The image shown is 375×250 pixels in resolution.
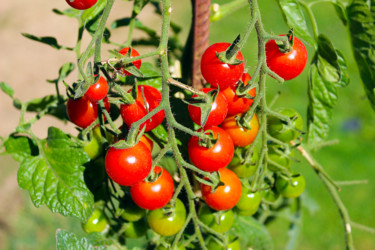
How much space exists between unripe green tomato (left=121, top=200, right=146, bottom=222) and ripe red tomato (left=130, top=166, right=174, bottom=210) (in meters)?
0.08

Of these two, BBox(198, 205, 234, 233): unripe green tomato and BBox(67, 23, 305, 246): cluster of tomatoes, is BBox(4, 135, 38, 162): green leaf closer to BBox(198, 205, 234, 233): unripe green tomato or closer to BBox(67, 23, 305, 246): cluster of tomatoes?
BBox(67, 23, 305, 246): cluster of tomatoes

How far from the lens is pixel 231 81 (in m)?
0.72

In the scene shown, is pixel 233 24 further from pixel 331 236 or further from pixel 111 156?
pixel 111 156

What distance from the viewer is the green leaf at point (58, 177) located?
799mm

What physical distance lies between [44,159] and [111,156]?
0.74 ft

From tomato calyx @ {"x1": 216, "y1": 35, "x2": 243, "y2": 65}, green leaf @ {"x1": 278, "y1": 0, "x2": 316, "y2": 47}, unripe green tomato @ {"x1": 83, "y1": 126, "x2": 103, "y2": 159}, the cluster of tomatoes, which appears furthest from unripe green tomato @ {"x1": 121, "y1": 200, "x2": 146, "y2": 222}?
green leaf @ {"x1": 278, "y1": 0, "x2": 316, "y2": 47}

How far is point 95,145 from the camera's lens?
0.82 meters

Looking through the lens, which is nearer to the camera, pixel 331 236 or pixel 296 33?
pixel 296 33

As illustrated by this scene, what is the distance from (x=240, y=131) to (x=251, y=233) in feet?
1.19

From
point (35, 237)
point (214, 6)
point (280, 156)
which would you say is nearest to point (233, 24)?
point (35, 237)

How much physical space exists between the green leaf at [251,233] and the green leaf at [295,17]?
443 mm

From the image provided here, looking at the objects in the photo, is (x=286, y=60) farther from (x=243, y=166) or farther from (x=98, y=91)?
(x=98, y=91)

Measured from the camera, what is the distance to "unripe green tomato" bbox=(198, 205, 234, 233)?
84 cm

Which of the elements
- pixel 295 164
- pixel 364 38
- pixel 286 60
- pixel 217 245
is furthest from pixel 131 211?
pixel 295 164
